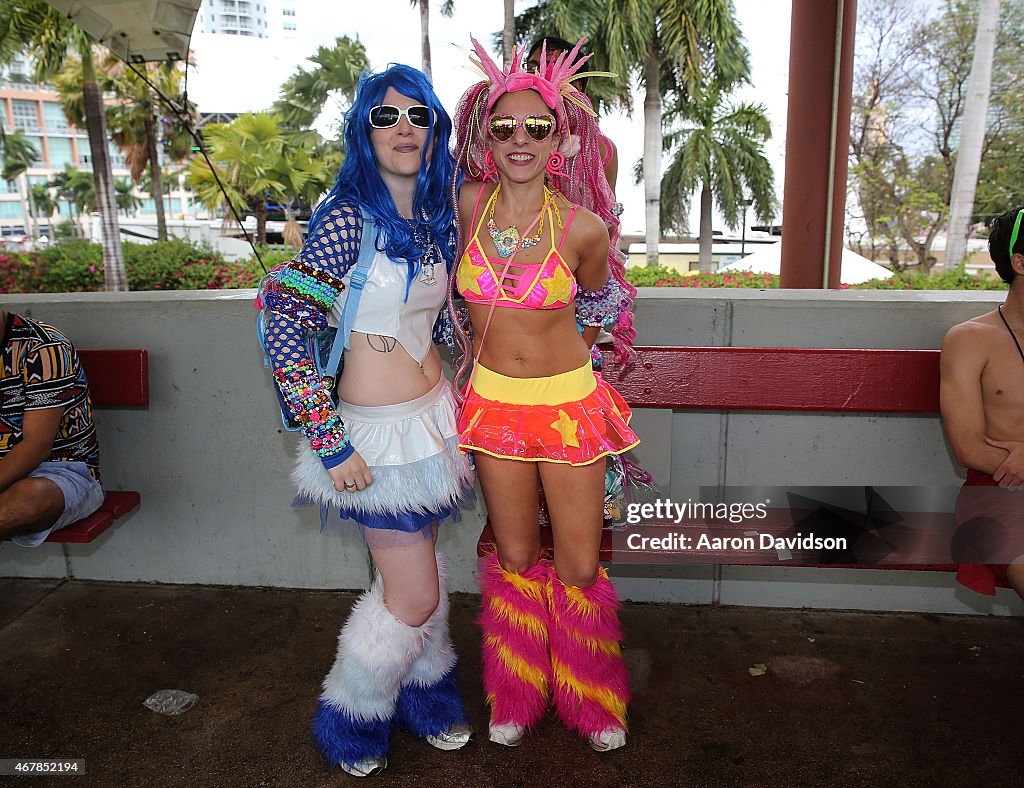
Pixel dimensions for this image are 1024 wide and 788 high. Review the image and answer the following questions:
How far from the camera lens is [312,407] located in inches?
76.7

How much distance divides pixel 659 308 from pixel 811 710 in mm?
1636

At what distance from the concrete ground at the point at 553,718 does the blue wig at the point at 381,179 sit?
5.53ft

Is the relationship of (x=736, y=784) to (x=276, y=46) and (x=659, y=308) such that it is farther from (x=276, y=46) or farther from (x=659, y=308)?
(x=276, y=46)

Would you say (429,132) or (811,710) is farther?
(811,710)

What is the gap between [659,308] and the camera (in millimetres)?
3094

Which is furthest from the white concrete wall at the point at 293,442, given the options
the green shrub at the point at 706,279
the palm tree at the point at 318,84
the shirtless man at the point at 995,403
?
the palm tree at the point at 318,84

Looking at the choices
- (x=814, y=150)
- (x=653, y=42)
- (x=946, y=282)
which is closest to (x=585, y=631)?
(x=814, y=150)

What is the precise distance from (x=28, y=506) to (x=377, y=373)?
1.55 metres

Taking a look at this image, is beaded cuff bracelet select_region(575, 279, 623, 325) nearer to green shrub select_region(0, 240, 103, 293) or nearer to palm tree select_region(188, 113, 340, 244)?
green shrub select_region(0, 240, 103, 293)

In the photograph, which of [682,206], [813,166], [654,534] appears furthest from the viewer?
[682,206]

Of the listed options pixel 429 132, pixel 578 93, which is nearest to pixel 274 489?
pixel 429 132

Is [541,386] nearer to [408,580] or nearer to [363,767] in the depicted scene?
[408,580]

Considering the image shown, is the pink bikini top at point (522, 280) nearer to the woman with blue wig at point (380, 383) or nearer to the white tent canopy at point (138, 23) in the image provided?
the woman with blue wig at point (380, 383)

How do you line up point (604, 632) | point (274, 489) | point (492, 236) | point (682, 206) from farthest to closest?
point (682, 206), point (274, 489), point (604, 632), point (492, 236)
